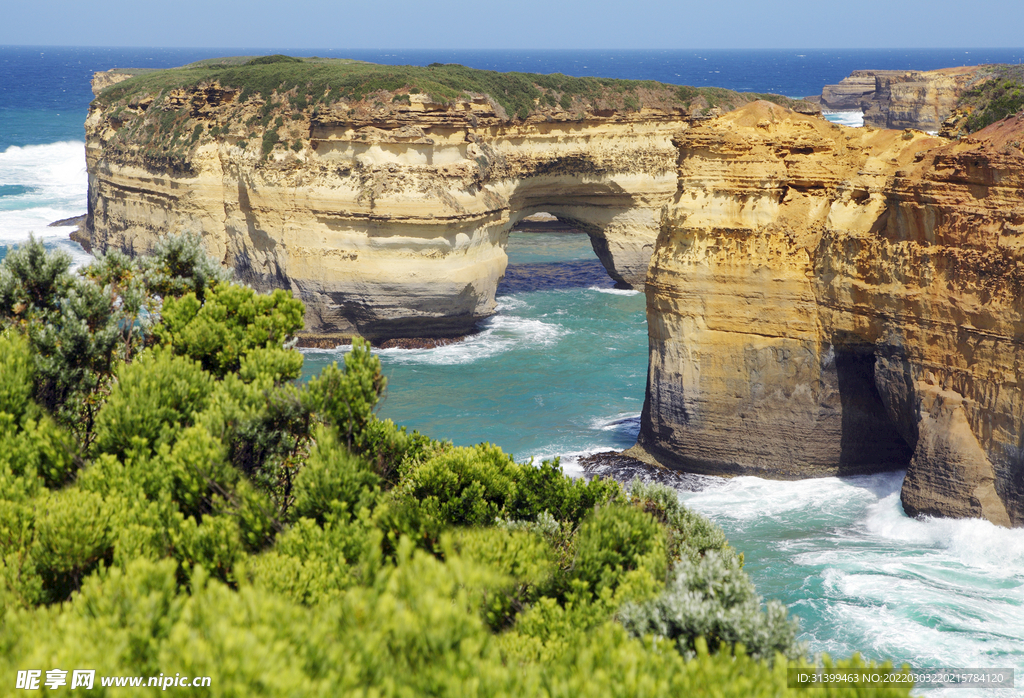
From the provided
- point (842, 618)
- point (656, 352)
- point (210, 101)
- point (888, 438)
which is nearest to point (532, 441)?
point (656, 352)

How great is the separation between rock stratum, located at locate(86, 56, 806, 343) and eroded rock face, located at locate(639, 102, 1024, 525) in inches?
653

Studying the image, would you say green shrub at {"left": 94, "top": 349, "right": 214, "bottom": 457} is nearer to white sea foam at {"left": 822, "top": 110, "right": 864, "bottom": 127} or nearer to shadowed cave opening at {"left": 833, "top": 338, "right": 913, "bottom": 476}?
shadowed cave opening at {"left": 833, "top": 338, "right": 913, "bottom": 476}

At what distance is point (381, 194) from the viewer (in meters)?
39.1

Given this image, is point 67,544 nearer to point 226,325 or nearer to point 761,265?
point 226,325

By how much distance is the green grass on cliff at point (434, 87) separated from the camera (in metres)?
40.8

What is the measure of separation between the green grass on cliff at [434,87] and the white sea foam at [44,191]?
13509 mm

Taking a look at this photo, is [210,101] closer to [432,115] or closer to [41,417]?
[432,115]

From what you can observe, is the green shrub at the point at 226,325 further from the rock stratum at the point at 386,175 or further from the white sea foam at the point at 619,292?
the white sea foam at the point at 619,292

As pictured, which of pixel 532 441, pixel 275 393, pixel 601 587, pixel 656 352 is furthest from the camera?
pixel 532 441

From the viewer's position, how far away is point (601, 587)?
1138cm

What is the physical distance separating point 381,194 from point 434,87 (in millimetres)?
5763

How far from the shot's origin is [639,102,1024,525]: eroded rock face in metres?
20.9

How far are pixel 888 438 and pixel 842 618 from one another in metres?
8.16

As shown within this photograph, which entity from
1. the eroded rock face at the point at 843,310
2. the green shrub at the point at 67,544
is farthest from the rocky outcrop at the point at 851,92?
the green shrub at the point at 67,544
